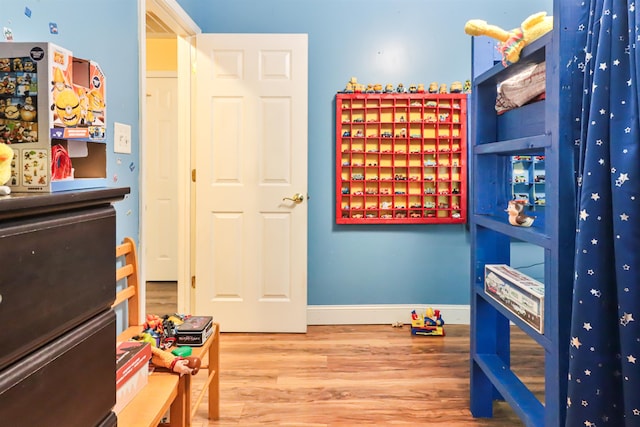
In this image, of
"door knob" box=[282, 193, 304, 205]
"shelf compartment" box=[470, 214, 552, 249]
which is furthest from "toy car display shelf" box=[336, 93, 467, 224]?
"shelf compartment" box=[470, 214, 552, 249]

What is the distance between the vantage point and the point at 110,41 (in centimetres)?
189

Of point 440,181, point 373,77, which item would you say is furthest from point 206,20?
point 440,181

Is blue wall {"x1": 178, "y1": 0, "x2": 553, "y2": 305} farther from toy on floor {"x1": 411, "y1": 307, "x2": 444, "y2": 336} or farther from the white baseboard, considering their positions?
toy on floor {"x1": 411, "y1": 307, "x2": 444, "y2": 336}

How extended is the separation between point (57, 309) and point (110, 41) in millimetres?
1495

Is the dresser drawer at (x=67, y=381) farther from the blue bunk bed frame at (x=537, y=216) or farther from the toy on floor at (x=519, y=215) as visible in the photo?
the toy on floor at (x=519, y=215)

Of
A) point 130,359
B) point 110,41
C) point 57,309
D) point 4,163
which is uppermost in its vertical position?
point 110,41

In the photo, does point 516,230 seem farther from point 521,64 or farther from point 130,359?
point 130,359

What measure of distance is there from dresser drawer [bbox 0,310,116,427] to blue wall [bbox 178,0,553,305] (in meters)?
2.46

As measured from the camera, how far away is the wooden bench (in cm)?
136

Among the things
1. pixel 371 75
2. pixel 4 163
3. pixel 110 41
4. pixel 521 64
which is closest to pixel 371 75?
pixel 371 75

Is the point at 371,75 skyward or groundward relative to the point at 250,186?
skyward

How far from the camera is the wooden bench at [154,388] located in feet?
4.45

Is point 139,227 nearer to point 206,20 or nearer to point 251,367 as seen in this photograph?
point 251,367

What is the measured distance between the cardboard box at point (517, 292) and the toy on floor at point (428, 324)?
1.14 m
